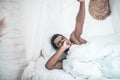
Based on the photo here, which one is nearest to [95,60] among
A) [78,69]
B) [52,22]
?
[78,69]

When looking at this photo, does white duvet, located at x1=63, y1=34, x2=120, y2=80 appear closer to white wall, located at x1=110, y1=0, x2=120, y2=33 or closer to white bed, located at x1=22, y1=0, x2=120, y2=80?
white bed, located at x1=22, y1=0, x2=120, y2=80

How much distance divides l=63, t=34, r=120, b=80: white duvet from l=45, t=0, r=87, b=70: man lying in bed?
2.8 inches

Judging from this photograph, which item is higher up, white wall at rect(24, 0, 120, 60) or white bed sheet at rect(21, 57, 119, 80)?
white wall at rect(24, 0, 120, 60)

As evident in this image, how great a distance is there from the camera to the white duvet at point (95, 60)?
1187mm

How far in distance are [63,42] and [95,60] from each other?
1.13 feet

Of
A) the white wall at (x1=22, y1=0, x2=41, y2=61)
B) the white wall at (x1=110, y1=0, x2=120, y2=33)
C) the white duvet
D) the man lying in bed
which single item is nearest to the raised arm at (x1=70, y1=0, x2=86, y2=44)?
the man lying in bed

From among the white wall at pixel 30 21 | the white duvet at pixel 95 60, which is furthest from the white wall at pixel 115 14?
the white wall at pixel 30 21

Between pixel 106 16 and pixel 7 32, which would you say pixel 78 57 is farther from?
pixel 106 16

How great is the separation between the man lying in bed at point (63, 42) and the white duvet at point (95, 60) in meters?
0.07

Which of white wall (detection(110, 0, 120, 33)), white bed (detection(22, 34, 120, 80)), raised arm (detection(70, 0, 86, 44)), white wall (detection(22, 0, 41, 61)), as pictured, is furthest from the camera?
white wall (detection(110, 0, 120, 33))

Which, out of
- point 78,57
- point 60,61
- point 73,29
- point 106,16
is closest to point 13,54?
point 60,61

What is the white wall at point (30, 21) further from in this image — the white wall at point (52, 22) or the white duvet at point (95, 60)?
the white duvet at point (95, 60)

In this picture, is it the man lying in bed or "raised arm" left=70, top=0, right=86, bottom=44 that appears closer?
the man lying in bed

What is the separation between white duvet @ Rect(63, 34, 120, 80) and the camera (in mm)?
1187
